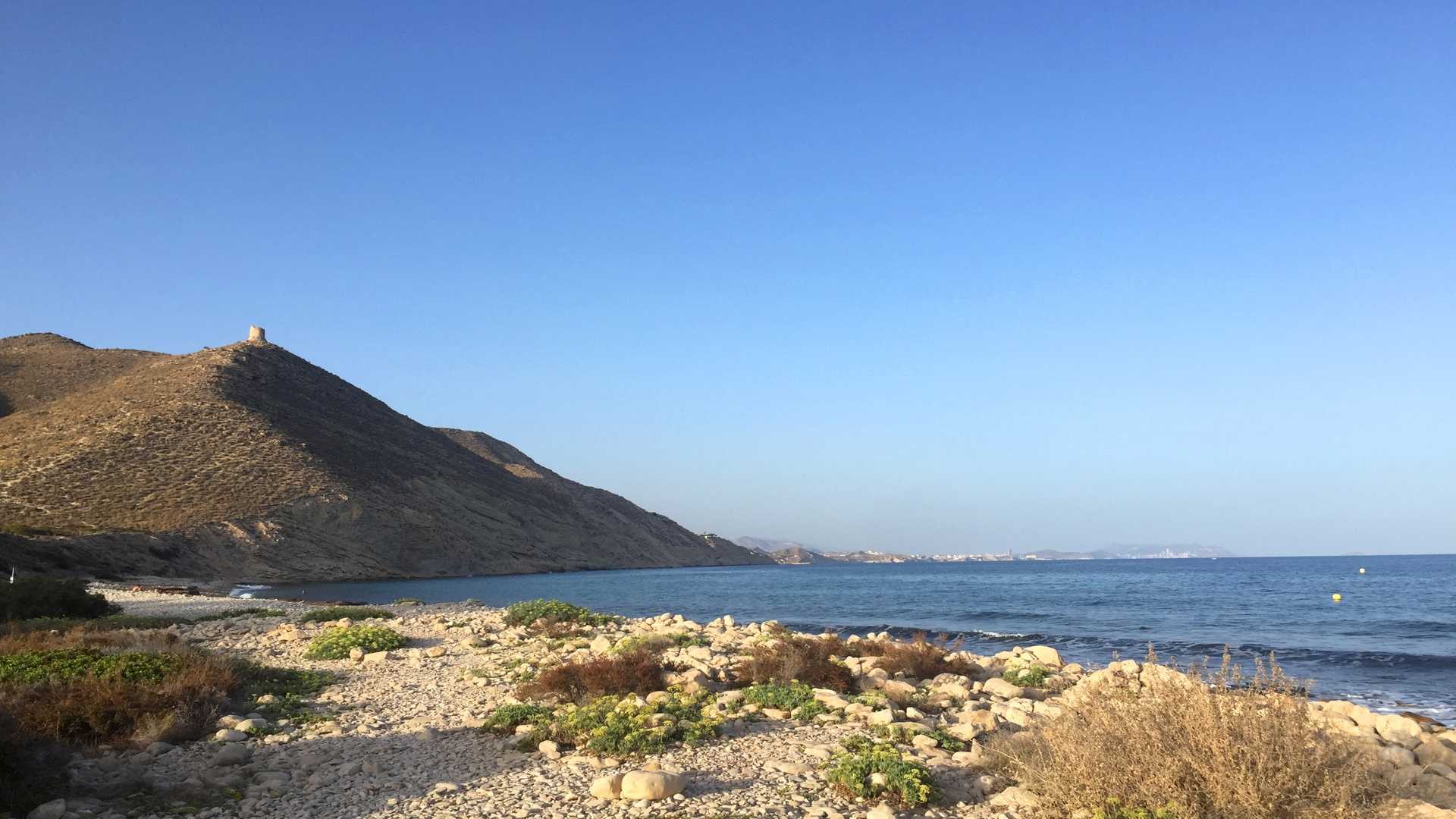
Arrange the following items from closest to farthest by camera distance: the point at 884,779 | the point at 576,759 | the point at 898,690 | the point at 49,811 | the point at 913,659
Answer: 1. the point at 49,811
2. the point at 884,779
3. the point at 576,759
4. the point at 898,690
5. the point at 913,659

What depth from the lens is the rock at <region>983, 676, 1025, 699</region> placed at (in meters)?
12.6

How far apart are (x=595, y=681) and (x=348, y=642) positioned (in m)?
7.58

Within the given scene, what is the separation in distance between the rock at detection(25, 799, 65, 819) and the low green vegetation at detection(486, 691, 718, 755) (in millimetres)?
3752

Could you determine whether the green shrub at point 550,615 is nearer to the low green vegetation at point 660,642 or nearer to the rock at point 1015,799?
the low green vegetation at point 660,642

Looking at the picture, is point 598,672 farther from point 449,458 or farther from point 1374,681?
point 449,458

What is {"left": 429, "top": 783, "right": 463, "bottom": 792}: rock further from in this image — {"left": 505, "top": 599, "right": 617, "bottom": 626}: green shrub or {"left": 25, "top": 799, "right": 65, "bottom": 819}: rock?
{"left": 505, "top": 599, "right": 617, "bottom": 626}: green shrub

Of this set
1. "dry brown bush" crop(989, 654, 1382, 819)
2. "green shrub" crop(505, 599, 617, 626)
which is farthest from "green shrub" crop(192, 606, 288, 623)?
"dry brown bush" crop(989, 654, 1382, 819)

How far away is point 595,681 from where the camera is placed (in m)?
10.8

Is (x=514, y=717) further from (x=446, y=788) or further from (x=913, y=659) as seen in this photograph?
(x=913, y=659)

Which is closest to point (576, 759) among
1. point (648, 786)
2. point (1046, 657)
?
point (648, 786)

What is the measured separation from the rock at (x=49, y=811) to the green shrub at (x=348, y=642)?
30.3ft

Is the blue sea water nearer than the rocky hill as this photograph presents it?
Yes

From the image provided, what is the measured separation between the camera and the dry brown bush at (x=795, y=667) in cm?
1167

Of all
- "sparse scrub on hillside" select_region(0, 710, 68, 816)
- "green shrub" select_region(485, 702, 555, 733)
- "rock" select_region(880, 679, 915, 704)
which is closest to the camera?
"sparse scrub on hillside" select_region(0, 710, 68, 816)
